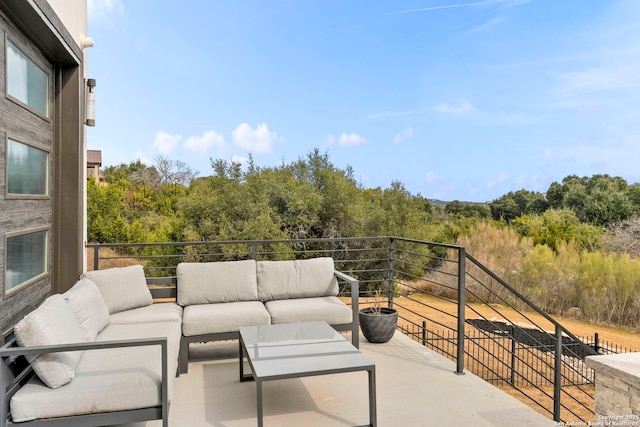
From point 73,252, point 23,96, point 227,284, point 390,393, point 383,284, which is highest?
point 23,96

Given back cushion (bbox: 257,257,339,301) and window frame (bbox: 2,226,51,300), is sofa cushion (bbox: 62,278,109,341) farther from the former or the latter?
back cushion (bbox: 257,257,339,301)

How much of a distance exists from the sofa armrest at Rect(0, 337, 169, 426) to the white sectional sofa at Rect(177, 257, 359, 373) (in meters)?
1.28

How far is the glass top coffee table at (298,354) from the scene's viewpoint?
2495 mm

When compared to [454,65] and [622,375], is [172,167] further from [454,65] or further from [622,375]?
[622,375]

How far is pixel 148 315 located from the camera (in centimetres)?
352

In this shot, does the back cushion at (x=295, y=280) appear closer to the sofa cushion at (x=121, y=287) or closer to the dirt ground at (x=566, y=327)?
the sofa cushion at (x=121, y=287)

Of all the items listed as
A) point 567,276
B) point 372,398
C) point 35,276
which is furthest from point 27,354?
point 567,276

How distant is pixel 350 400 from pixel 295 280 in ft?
4.85

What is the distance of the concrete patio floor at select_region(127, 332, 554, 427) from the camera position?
271 centimetres

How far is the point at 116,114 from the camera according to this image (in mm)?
13188

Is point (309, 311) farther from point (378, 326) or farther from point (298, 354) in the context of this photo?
point (298, 354)

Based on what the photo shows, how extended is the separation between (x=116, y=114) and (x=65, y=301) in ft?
39.4

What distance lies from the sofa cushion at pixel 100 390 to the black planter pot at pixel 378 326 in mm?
2185

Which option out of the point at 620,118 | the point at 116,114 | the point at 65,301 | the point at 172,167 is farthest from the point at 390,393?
the point at 620,118
